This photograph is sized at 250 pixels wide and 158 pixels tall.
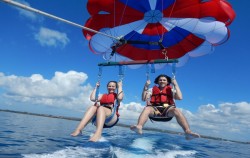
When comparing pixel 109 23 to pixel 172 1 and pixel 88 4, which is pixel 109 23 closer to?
pixel 88 4

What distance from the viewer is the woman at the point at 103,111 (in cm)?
674

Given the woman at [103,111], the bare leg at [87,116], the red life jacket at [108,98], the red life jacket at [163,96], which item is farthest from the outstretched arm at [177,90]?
the bare leg at [87,116]

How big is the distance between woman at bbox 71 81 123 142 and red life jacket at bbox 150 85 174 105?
1125mm

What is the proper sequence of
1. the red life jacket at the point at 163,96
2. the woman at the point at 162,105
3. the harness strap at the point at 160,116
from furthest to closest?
1. the red life jacket at the point at 163,96
2. the harness strap at the point at 160,116
3. the woman at the point at 162,105

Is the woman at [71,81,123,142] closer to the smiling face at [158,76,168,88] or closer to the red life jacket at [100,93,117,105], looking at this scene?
the red life jacket at [100,93,117,105]

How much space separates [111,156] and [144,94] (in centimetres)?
213

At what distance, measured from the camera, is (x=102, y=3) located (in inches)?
389

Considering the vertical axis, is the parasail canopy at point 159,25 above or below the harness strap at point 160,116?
above

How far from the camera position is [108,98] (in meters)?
7.71

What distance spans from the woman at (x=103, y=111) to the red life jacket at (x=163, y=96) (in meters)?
1.12

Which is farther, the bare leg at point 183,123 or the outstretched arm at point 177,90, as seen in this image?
the outstretched arm at point 177,90

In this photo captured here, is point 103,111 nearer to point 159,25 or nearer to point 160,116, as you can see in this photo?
point 160,116

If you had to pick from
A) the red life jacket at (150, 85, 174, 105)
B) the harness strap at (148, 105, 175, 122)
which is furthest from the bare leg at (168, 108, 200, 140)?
the red life jacket at (150, 85, 174, 105)

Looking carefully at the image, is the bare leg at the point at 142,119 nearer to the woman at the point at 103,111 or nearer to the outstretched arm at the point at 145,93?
the outstretched arm at the point at 145,93
